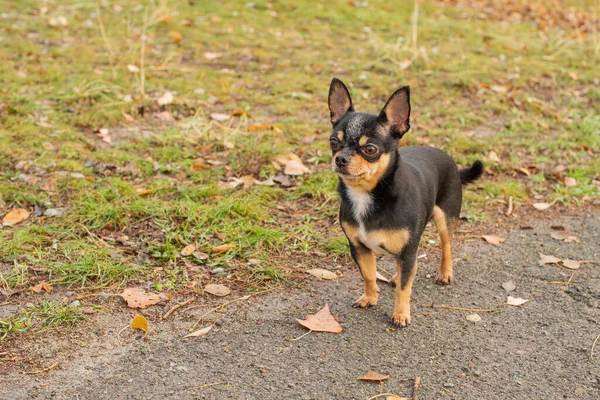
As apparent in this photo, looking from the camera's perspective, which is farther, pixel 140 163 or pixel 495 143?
pixel 495 143

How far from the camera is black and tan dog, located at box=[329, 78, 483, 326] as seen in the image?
3.53m

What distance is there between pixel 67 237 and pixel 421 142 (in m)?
3.38

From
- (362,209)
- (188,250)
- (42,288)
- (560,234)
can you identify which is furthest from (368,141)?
(560,234)

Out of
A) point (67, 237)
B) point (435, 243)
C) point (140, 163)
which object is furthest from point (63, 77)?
point (435, 243)

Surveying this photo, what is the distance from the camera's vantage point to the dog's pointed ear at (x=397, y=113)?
3557mm

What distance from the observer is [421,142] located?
629 centimetres

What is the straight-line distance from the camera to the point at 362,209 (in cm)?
364

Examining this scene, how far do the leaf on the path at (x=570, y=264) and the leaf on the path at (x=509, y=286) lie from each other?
478mm

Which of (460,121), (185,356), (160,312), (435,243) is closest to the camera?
(185,356)

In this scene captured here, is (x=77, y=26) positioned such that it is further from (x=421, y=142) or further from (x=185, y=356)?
(x=185, y=356)

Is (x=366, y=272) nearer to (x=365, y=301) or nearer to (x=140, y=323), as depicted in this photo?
(x=365, y=301)

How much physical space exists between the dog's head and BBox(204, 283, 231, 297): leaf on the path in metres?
1.07

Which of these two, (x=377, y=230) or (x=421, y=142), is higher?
(x=377, y=230)

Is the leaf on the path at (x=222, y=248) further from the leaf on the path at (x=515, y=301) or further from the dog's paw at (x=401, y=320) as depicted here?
the leaf on the path at (x=515, y=301)
